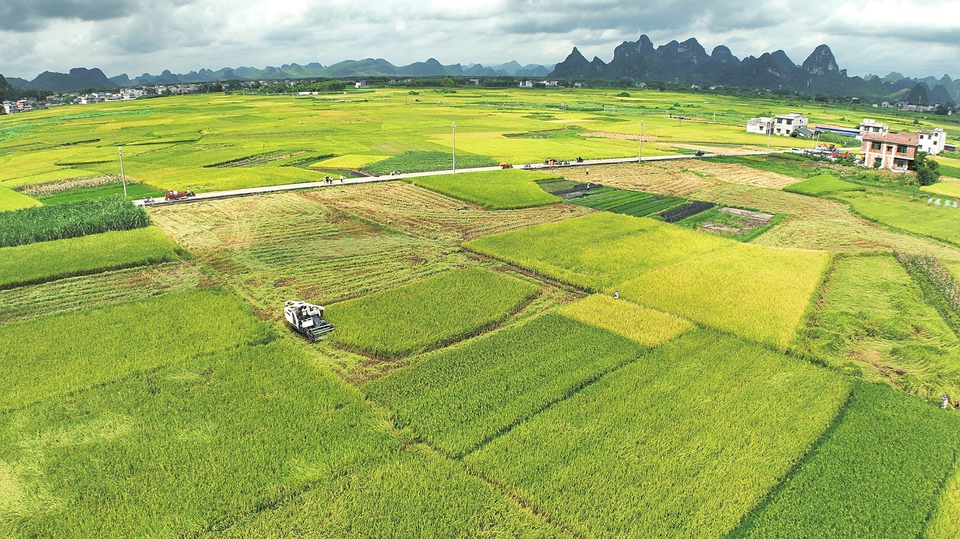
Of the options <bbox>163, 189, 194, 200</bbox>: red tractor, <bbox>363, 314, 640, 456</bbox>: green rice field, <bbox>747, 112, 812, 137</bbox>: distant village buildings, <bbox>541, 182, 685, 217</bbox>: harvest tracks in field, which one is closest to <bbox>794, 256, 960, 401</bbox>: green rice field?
<bbox>363, 314, 640, 456</bbox>: green rice field

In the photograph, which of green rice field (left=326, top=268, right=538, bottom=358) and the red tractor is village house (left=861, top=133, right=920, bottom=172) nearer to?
green rice field (left=326, top=268, right=538, bottom=358)

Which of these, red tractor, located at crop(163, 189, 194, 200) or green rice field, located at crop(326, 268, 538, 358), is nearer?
green rice field, located at crop(326, 268, 538, 358)

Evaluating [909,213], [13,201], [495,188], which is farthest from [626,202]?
[13,201]

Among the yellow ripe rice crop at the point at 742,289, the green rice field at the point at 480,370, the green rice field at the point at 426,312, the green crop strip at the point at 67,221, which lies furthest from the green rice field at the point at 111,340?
the yellow ripe rice crop at the point at 742,289

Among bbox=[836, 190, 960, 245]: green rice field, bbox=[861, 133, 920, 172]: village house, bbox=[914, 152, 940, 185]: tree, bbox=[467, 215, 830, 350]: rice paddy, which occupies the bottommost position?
bbox=[467, 215, 830, 350]: rice paddy

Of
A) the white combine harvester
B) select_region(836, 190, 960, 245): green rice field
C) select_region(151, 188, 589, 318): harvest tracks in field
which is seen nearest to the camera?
the white combine harvester

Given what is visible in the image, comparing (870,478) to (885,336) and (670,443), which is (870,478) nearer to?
(670,443)
